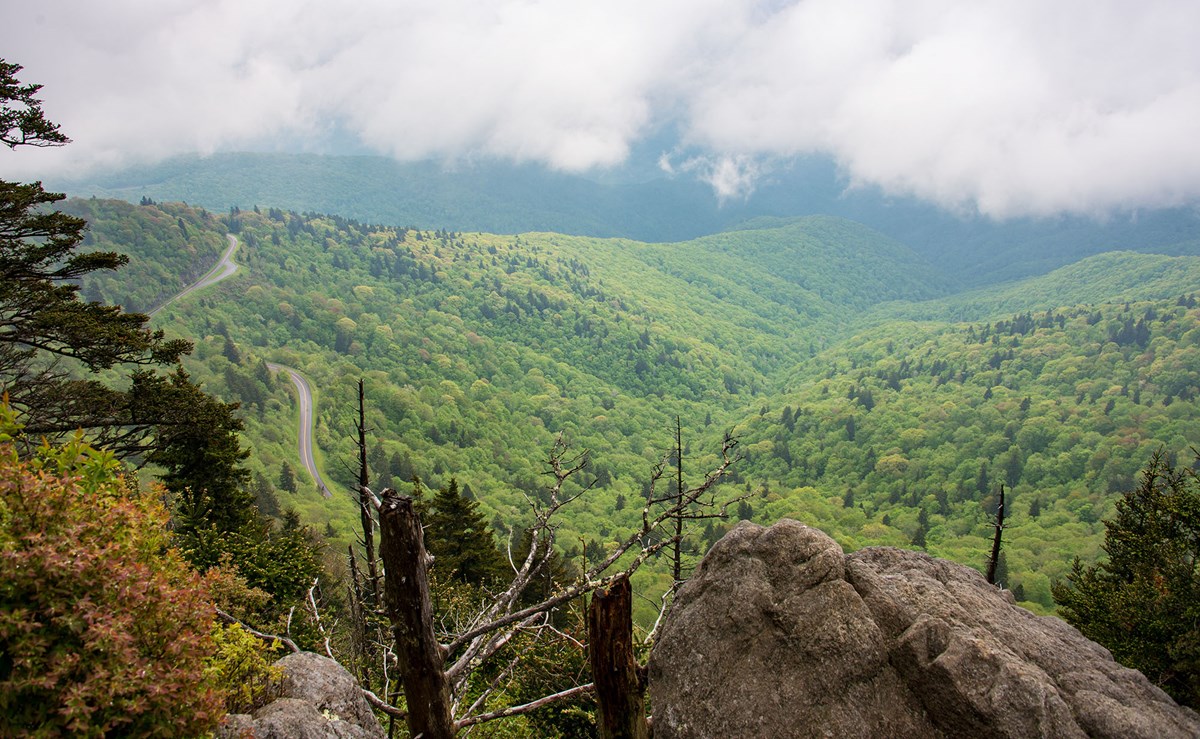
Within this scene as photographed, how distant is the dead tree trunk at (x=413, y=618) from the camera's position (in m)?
7.30

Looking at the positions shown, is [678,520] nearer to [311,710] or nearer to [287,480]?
[311,710]

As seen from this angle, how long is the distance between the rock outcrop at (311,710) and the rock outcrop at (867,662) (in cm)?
432

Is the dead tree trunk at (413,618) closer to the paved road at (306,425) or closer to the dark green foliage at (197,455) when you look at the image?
the dark green foliage at (197,455)

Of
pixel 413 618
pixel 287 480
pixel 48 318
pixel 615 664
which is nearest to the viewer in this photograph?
pixel 413 618

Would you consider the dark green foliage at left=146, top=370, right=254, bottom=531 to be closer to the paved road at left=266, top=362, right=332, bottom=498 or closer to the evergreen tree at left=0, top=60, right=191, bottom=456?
the evergreen tree at left=0, top=60, right=191, bottom=456

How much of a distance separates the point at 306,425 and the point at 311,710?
17543 cm

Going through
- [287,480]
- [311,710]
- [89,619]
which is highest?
[89,619]

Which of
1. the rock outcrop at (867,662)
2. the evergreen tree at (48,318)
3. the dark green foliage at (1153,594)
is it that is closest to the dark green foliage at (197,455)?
the evergreen tree at (48,318)

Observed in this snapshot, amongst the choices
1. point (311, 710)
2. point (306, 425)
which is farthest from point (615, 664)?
point (306, 425)

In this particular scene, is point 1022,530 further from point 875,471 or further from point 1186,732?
point 1186,732

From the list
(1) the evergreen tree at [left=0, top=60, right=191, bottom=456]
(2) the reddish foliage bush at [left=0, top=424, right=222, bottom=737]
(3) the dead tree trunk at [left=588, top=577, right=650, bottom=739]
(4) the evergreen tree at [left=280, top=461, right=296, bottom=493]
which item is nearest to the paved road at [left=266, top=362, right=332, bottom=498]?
(4) the evergreen tree at [left=280, top=461, right=296, bottom=493]

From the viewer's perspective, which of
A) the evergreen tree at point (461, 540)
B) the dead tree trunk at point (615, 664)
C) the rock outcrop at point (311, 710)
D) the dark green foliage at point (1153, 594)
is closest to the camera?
the rock outcrop at point (311, 710)

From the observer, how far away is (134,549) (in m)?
6.25

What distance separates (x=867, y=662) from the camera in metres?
9.18
